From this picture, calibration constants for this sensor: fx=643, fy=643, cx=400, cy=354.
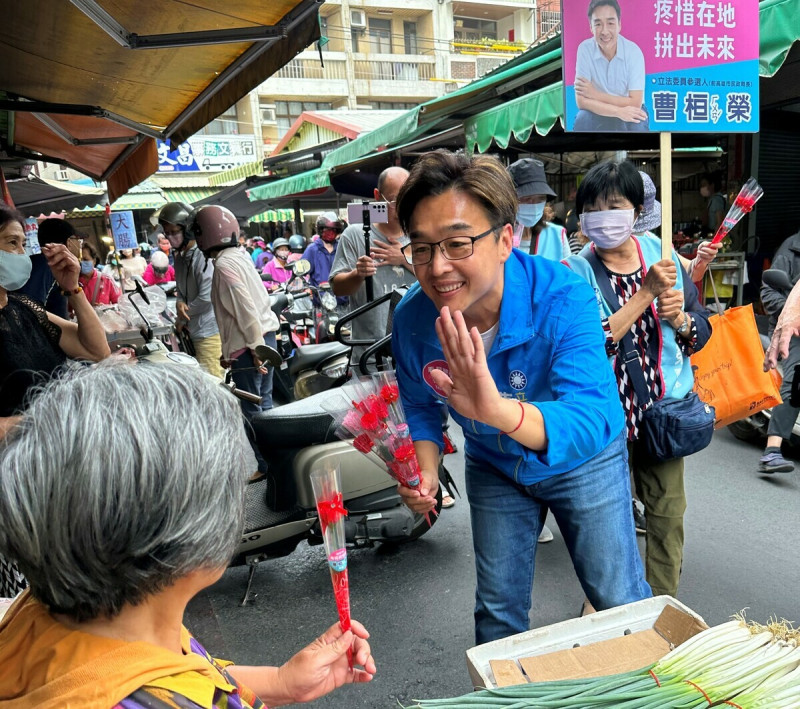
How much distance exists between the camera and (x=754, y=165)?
8.30m

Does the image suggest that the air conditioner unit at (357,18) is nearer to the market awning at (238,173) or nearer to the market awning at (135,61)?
the market awning at (238,173)

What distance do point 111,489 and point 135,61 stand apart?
11.8 feet

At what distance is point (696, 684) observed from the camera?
137 cm

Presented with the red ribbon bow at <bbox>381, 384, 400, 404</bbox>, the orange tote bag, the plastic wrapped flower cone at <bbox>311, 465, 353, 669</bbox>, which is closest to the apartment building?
the orange tote bag

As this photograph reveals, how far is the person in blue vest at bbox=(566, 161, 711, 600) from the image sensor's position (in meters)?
2.56

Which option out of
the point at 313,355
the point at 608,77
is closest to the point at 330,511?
the point at 608,77

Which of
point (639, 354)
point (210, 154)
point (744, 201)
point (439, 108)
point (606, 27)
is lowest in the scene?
point (639, 354)

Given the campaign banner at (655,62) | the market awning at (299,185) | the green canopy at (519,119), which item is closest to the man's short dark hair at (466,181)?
the campaign banner at (655,62)

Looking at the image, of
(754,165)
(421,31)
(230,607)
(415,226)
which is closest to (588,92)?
(415,226)

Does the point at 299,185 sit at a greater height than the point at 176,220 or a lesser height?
greater

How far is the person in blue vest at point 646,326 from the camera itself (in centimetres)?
256

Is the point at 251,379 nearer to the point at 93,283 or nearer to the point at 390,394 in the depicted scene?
the point at 390,394

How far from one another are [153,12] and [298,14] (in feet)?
2.20

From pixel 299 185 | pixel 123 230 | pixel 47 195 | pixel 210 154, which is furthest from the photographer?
pixel 210 154
